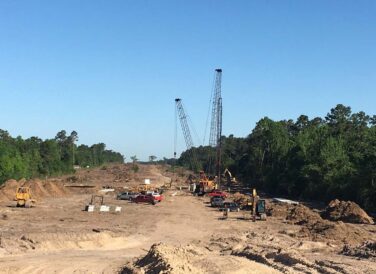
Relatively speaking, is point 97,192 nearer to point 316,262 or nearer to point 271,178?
point 271,178

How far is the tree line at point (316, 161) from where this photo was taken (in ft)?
214

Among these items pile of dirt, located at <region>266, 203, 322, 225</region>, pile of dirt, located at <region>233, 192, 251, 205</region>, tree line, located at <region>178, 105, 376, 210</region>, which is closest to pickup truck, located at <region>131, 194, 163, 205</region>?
pile of dirt, located at <region>233, 192, 251, 205</region>

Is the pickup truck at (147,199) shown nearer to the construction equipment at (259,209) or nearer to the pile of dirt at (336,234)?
the construction equipment at (259,209)

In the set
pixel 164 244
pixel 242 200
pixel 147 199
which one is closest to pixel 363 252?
pixel 164 244

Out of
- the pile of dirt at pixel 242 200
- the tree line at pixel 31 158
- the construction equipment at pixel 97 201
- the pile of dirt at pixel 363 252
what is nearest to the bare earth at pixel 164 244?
the pile of dirt at pixel 363 252

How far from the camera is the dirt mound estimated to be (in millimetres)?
47556

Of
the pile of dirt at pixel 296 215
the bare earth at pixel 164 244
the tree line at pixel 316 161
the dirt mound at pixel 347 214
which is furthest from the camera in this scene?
the tree line at pixel 316 161

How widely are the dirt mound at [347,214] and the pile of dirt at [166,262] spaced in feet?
95.6

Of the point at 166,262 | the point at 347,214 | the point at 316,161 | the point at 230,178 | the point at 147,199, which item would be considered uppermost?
the point at 316,161

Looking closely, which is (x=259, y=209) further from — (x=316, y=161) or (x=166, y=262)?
(x=316, y=161)

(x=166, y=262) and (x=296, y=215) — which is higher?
(x=296, y=215)

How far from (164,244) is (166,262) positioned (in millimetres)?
4819

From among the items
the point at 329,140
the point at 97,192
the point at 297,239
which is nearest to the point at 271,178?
the point at 329,140

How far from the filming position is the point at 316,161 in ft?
265
